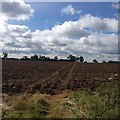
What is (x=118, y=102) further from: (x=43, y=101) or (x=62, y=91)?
(x=62, y=91)

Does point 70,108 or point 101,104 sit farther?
point 70,108

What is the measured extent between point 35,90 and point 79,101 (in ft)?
16.3

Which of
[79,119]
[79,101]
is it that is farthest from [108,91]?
[79,119]

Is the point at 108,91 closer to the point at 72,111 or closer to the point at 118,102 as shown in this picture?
A: the point at 118,102

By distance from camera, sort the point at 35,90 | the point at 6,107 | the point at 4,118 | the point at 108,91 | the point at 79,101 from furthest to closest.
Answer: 1. the point at 35,90
2. the point at 108,91
3. the point at 79,101
4. the point at 6,107
5. the point at 4,118

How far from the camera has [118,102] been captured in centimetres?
1461

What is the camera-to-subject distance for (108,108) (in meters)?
13.4

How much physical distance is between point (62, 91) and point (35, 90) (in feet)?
4.90

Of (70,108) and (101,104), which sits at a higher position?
(101,104)

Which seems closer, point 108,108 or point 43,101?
point 108,108

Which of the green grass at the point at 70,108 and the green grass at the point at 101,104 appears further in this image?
the green grass at the point at 101,104

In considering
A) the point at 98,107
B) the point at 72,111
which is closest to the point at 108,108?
the point at 98,107

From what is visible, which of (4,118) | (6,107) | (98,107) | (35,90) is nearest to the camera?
(4,118)

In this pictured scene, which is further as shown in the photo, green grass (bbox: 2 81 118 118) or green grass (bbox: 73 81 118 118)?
green grass (bbox: 73 81 118 118)
